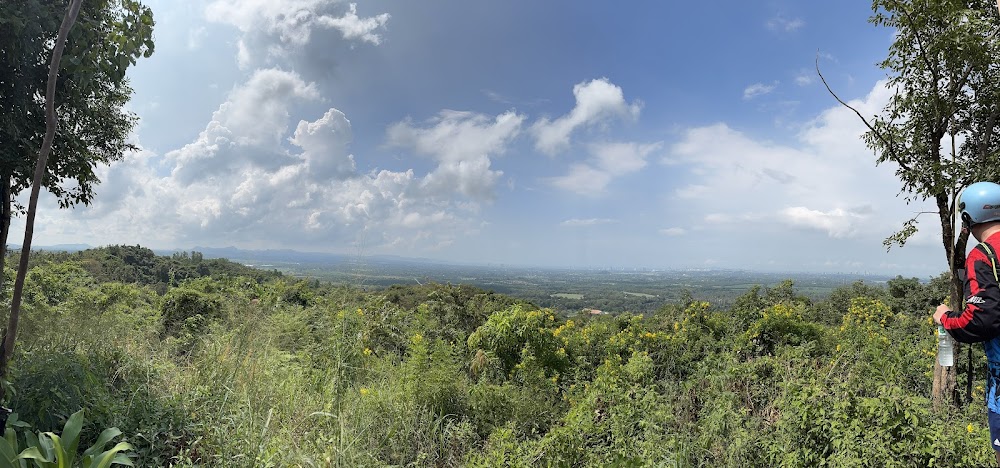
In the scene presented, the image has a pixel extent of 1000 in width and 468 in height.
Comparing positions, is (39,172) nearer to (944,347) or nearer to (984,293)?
(984,293)

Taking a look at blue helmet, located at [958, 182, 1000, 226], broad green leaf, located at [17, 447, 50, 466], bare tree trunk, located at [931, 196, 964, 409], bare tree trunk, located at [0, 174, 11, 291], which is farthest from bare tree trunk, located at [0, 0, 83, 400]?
bare tree trunk, located at [931, 196, 964, 409]

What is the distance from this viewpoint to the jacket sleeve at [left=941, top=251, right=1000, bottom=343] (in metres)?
2.07

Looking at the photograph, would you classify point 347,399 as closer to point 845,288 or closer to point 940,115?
point 940,115

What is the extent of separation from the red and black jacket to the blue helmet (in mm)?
100

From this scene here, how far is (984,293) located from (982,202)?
47cm

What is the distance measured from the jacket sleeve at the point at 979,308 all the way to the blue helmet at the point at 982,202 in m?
0.19

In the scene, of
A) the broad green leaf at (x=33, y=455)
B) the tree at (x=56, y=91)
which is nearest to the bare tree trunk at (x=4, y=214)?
the tree at (x=56, y=91)

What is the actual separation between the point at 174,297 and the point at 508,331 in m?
5.44

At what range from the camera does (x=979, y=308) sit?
2109 mm

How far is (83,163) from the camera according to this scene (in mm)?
4359

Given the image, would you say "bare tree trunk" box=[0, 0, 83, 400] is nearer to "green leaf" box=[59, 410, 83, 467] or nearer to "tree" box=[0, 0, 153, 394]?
"tree" box=[0, 0, 153, 394]

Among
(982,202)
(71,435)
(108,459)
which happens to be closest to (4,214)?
(71,435)

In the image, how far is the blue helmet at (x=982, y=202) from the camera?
224 centimetres

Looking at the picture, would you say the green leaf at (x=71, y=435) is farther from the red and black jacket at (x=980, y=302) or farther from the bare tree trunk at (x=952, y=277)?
the bare tree trunk at (x=952, y=277)
